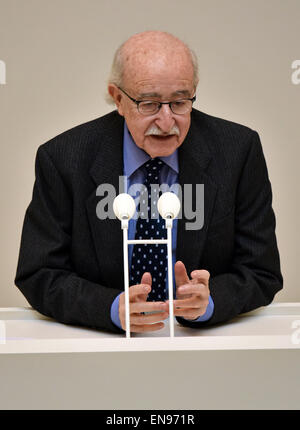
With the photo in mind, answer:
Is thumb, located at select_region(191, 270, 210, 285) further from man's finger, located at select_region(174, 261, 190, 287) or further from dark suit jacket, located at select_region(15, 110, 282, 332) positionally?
dark suit jacket, located at select_region(15, 110, 282, 332)

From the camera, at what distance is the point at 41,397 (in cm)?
154

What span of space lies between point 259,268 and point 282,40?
1.27 metres

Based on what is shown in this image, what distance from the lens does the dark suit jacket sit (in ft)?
6.40

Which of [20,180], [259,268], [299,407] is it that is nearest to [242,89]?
[20,180]

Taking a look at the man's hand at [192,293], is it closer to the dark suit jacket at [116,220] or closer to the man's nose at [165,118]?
the dark suit jacket at [116,220]

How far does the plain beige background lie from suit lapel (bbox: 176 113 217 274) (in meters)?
1.02

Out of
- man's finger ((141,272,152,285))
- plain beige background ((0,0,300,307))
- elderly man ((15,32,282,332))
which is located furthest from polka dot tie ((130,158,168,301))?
plain beige background ((0,0,300,307))

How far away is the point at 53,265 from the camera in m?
1.95

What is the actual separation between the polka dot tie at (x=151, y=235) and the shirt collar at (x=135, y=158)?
18mm

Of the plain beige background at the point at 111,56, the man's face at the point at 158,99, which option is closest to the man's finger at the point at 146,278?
the man's face at the point at 158,99

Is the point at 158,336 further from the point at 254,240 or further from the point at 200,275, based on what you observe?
the point at 254,240

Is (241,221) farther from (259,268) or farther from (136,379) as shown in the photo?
(136,379)

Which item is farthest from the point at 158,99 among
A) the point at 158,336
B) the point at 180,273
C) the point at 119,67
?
the point at 158,336

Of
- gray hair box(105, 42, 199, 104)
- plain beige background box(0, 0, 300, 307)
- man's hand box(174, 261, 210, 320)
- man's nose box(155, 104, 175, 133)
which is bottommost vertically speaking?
man's hand box(174, 261, 210, 320)
